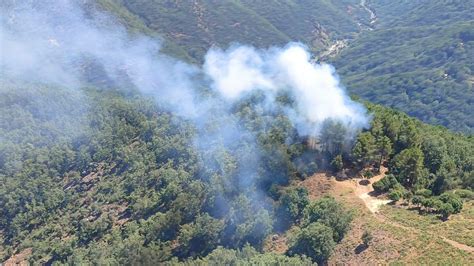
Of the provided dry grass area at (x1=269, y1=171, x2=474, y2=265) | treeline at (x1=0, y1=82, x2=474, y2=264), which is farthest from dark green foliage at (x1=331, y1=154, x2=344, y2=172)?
dry grass area at (x1=269, y1=171, x2=474, y2=265)

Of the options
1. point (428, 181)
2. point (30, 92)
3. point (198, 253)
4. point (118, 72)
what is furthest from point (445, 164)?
point (118, 72)

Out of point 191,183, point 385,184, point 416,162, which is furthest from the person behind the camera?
point 191,183

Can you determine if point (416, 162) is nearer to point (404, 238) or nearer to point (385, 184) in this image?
point (385, 184)

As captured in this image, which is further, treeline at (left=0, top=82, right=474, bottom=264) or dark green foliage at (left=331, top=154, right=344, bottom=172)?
dark green foliage at (left=331, top=154, right=344, bottom=172)

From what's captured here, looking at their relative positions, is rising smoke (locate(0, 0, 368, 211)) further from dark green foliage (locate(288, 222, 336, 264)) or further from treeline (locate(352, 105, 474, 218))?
dark green foliage (locate(288, 222, 336, 264))

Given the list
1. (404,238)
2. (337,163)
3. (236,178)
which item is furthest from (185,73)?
(404,238)
